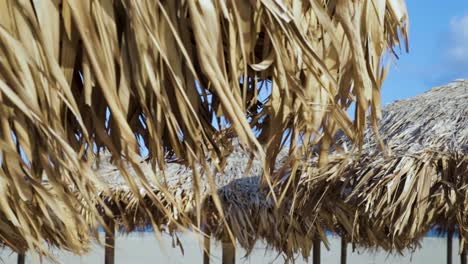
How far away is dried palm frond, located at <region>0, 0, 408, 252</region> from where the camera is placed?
104cm

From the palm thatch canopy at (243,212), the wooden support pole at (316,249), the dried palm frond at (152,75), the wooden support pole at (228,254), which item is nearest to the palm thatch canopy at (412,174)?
the palm thatch canopy at (243,212)

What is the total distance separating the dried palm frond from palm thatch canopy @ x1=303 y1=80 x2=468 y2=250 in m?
2.59

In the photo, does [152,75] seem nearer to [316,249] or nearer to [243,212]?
[243,212]

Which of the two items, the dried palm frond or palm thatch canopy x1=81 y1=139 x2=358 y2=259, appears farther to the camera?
palm thatch canopy x1=81 y1=139 x2=358 y2=259

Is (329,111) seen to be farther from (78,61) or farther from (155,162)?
(78,61)

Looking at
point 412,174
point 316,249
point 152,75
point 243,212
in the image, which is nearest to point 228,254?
point 243,212

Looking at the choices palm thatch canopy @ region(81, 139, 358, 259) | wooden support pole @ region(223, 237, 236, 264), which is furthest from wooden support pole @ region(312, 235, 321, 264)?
wooden support pole @ region(223, 237, 236, 264)

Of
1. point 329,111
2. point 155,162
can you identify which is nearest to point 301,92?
point 329,111

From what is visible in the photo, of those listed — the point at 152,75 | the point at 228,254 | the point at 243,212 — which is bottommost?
the point at 228,254

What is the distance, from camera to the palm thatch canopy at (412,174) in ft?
13.3

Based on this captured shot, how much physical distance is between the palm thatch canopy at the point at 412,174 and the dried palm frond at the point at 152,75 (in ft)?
8.50

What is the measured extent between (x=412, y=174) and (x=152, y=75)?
10.6 ft

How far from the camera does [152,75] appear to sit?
110 centimetres

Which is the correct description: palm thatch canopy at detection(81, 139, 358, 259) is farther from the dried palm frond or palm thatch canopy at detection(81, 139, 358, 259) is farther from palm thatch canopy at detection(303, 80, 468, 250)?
the dried palm frond
